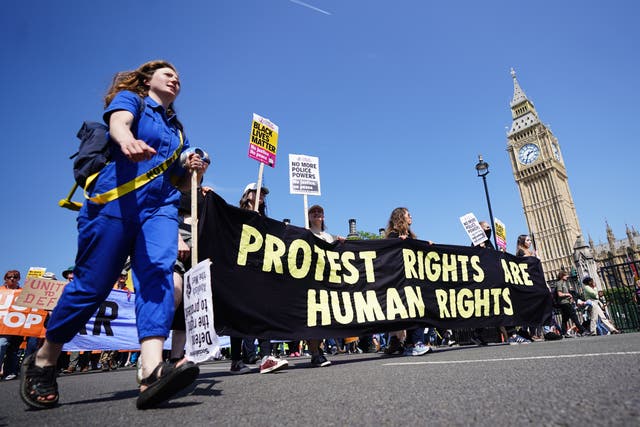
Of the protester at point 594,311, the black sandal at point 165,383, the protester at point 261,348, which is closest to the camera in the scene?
the black sandal at point 165,383

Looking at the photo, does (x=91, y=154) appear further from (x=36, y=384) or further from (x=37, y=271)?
(x=37, y=271)

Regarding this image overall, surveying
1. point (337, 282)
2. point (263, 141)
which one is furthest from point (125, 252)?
point (263, 141)

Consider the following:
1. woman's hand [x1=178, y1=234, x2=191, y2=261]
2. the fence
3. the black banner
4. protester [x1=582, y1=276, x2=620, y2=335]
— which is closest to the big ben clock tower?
the fence

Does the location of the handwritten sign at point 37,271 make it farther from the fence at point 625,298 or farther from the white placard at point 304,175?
the fence at point 625,298

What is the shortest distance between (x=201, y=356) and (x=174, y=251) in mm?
612

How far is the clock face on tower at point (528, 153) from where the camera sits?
76.1 m

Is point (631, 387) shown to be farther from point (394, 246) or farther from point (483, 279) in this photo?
point (483, 279)

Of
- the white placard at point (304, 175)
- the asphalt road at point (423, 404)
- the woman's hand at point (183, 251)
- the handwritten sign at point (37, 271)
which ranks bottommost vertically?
the asphalt road at point (423, 404)

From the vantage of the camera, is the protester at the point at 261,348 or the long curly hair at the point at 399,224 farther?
the long curly hair at the point at 399,224

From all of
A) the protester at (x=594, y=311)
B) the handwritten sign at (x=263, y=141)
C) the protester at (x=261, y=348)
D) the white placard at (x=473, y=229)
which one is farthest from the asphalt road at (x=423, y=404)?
the protester at (x=594, y=311)

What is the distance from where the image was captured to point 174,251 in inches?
87.5

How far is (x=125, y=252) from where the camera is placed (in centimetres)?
213

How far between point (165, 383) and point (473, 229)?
7.07 meters

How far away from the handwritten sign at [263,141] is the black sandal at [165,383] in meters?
4.63
